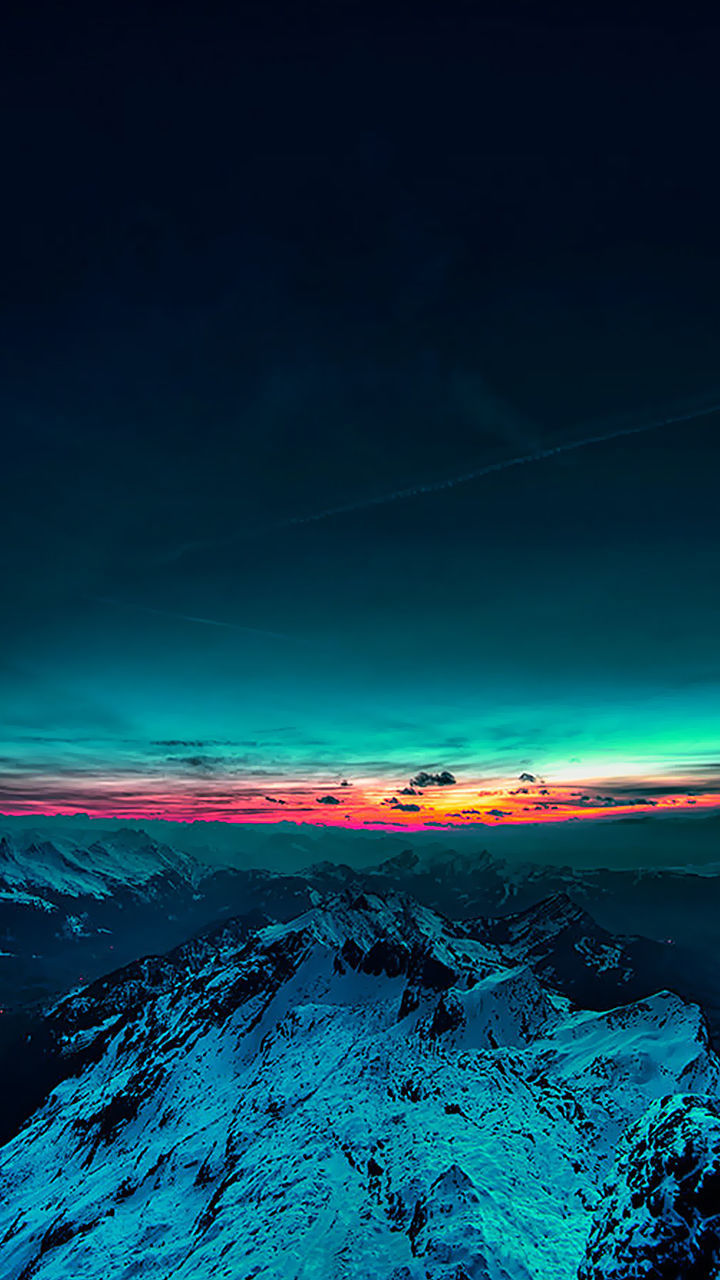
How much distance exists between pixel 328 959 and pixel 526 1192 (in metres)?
126

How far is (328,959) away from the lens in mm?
178375

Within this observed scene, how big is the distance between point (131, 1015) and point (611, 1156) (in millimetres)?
175893

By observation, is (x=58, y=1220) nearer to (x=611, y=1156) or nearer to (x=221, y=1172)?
(x=221, y=1172)

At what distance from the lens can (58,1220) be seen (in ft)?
335

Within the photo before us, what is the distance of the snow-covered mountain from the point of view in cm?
4956

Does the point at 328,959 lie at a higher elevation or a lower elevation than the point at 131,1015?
higher

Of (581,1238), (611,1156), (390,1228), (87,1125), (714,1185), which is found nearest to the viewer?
(714,1185)

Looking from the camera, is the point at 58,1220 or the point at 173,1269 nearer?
the point at 173,1269

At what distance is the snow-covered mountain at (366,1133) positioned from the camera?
49562mm

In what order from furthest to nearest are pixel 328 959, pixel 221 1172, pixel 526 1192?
pixel 328 959 → pixel 221 1172 → pixel 526 1192

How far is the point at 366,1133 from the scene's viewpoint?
8506 cm

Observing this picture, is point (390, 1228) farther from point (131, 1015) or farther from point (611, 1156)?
point (131, 1015)

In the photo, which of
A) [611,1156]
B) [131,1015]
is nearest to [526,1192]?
[611,1156]

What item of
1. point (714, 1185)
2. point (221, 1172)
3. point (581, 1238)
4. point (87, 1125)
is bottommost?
point (87, 1125)
